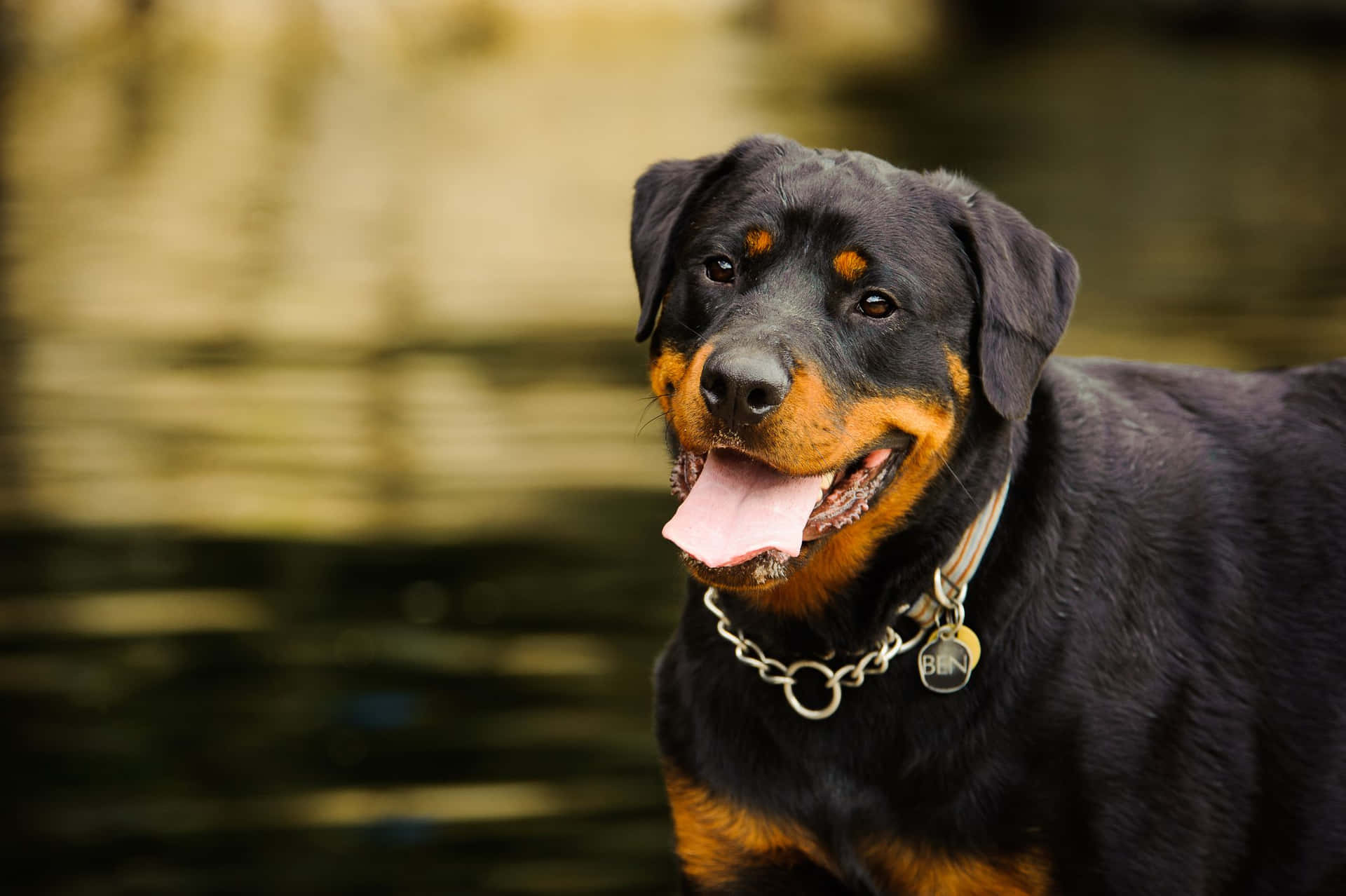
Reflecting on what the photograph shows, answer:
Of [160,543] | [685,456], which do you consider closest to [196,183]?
[160,543]

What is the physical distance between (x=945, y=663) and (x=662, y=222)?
3.67 feet

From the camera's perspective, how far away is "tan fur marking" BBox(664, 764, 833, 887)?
3514mm

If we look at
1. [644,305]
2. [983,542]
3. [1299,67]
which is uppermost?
[644,305]

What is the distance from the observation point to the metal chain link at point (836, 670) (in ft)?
11.5

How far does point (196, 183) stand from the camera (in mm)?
15117

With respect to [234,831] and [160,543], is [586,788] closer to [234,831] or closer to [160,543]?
[234,831]

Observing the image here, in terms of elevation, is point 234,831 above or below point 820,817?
below

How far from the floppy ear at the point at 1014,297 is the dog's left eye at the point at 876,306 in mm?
184

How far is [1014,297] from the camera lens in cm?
355

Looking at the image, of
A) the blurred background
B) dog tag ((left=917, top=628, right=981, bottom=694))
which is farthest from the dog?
the blurred background

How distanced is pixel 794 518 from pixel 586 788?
1728 millimetres

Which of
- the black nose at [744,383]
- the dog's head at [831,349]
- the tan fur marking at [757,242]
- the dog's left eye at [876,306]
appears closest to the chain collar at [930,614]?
the dog's head at [831,349]

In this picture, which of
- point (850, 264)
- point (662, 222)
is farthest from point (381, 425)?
point (850, 264)

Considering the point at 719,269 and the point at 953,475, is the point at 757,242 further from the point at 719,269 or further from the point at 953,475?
the point at 953,475
